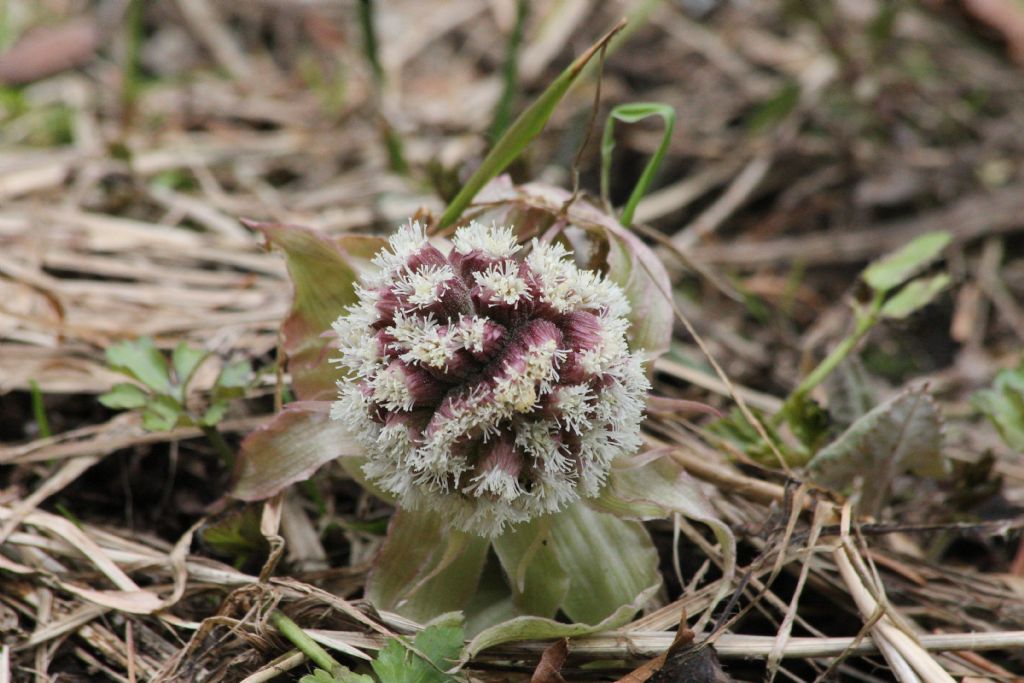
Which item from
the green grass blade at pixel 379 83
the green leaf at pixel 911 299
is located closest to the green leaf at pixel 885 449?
the green leaf at pixel 911 299

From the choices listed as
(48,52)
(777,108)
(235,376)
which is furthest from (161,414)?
(777,108)

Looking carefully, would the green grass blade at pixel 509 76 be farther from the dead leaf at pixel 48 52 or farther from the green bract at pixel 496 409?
the dead leaf at pixel 48 52

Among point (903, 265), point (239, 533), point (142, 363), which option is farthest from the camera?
point (903, 265)

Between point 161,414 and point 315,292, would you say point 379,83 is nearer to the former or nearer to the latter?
point 315,292

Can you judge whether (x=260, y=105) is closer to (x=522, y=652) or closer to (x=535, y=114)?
(x=535, y=114)

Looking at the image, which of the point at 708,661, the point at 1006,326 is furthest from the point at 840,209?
the point at 708,661

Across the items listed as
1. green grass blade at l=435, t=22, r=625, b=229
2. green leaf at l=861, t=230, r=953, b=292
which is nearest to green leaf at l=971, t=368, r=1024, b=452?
green leaf at l=861, t=230, r=953, b=292
